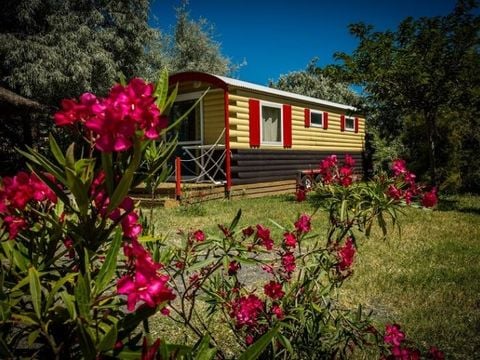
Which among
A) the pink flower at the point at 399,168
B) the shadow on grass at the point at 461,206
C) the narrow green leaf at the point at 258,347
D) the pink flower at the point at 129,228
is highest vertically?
the pink flower at the point at 399,168

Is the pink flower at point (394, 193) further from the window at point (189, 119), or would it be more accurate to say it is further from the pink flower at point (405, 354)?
the window at point (189, 119)

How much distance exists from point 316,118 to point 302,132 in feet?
4.01

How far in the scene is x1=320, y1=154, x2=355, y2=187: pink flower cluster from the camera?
231cm

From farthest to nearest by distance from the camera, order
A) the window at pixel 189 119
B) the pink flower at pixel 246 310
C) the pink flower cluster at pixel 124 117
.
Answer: the window at pixel 189 119 < the pink flower at pixel 246 310 < the pink flower cluster at pixel 124 117

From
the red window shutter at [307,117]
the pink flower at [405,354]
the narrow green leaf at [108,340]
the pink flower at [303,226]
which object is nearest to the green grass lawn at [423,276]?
the pink flower at [303,226]

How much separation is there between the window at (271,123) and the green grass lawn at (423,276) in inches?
194

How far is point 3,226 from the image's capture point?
132 centimetres

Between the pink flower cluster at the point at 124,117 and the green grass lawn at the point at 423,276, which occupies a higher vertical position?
the pink flower cluster at the point at 124,117

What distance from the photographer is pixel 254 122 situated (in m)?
11.8

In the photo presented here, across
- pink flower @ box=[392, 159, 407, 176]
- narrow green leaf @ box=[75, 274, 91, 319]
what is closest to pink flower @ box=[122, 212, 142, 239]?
narrow green leaf @ box=[75, 274, 91, 319]

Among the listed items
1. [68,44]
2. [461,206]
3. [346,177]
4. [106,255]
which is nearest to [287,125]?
[461,206]

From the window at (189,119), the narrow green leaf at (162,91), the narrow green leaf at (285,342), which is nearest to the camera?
the narrow green leaf at (162,91)

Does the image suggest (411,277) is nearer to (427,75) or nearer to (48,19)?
(427,75)

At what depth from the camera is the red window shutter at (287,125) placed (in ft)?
42.7
